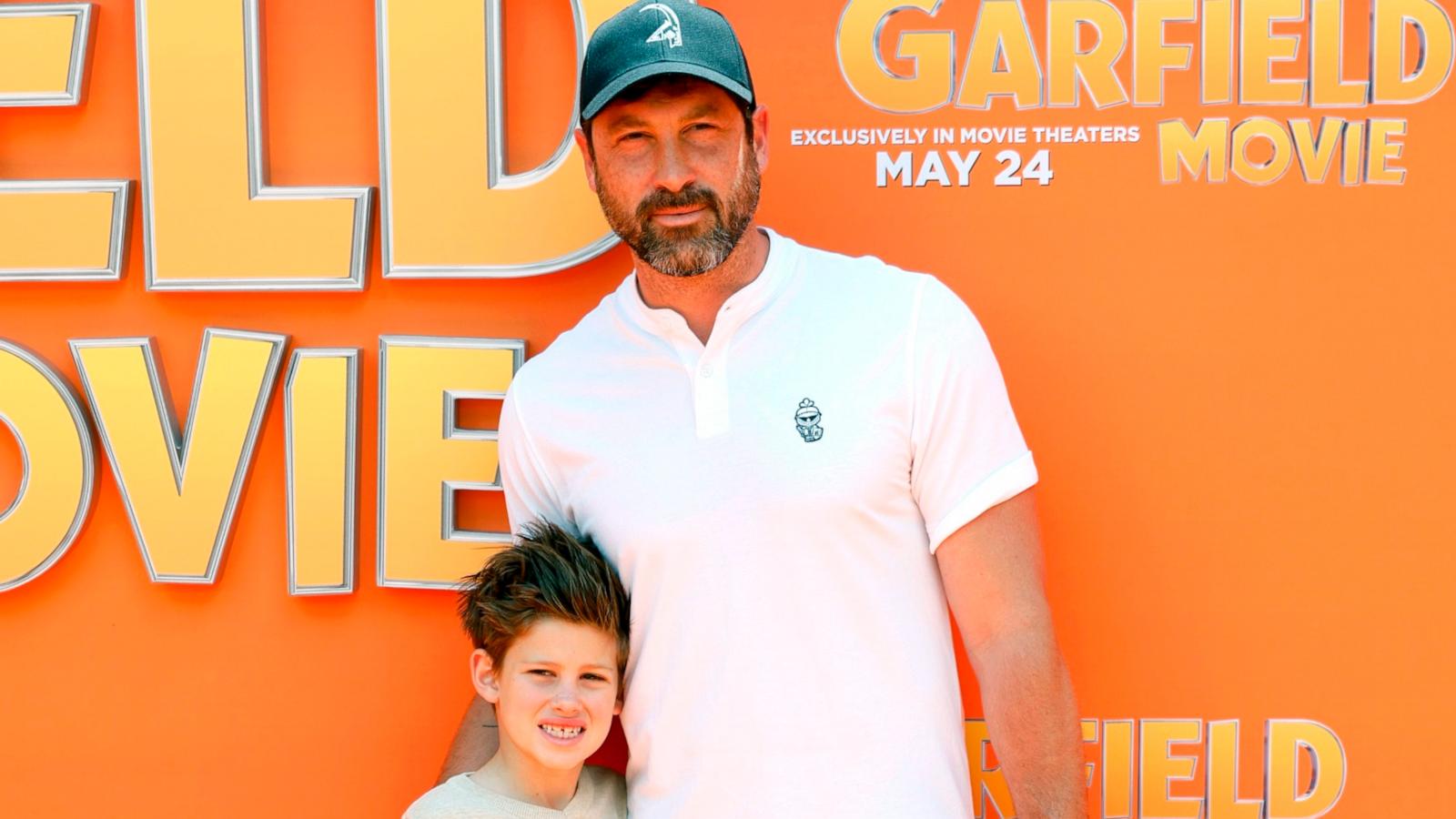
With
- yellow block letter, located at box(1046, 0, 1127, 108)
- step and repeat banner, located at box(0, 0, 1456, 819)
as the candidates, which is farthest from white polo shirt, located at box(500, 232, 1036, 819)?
yellow block letter, located at box(1046, 0, 1127, 108)

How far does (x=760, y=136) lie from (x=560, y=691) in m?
0.91

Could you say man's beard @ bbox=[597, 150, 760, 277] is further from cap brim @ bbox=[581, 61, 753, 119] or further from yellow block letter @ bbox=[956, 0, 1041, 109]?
yellow block letter @ bbox=[956, 0, 1041, 109]

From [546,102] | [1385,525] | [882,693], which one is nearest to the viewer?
[882,693]

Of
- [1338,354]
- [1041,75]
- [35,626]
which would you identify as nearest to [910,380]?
[1041,75]

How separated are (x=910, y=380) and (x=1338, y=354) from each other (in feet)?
2.97

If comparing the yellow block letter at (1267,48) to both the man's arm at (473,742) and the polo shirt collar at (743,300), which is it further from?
the man's arm at (473,742)

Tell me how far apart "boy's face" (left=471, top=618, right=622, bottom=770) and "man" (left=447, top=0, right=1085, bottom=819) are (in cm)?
5

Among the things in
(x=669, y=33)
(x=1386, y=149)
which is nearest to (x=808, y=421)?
(x=669, y=33)

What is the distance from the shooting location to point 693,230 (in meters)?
1.88

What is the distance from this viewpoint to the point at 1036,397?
2.29 m

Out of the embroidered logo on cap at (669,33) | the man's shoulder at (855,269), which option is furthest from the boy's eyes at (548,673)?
the embroidered logo on cap at (669,33)

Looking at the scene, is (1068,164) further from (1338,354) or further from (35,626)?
(35,626)

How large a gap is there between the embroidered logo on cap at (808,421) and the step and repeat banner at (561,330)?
1.99ft

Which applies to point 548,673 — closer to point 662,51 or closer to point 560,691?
point 560,691
